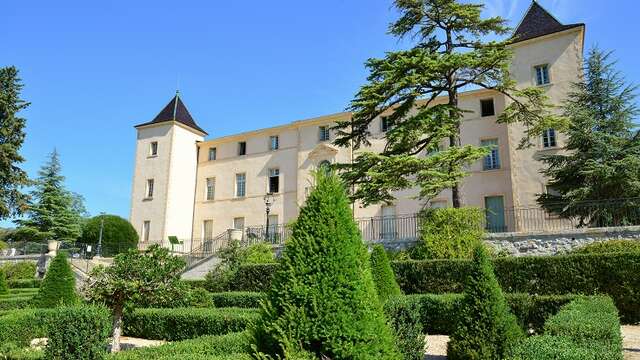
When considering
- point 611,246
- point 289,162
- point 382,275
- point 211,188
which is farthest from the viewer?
point 211,188

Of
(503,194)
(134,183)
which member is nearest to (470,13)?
(503,194)

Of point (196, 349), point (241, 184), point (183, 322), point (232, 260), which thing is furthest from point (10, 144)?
point (196, 349)

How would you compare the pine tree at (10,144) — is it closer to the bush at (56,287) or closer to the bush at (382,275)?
the bush at (56,287)

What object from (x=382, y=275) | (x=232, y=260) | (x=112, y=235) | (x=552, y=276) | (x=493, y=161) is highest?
(x=493, y=161)

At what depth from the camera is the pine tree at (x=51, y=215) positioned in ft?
127

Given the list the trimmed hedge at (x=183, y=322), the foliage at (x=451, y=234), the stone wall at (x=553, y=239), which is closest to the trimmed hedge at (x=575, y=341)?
the trimmed hedge at (x=183, y=322)

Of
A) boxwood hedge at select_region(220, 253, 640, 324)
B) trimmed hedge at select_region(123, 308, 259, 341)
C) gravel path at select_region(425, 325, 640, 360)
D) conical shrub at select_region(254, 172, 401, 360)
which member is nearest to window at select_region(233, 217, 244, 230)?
trimmed hedge at select_region(123, 308, 259, 341)

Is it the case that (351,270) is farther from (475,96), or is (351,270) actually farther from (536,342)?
(475,96)

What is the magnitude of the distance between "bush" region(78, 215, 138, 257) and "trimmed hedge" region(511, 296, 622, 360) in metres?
32.6

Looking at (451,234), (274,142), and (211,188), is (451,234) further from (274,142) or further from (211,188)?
(211,188)

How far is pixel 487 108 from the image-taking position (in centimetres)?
2727

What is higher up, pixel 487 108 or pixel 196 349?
pixel 487 108

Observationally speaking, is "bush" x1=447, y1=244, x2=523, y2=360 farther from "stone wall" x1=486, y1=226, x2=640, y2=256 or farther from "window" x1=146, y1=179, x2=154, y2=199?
"window" x1=146, y1=179, x2=154, y2=199

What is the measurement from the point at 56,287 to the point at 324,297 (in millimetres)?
12282
